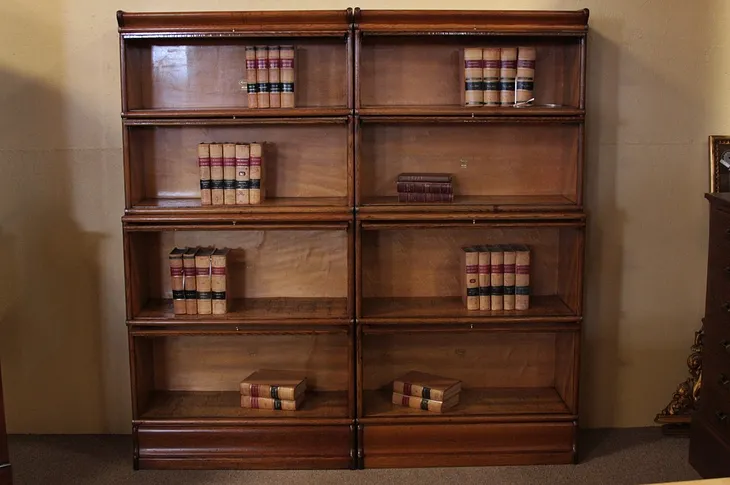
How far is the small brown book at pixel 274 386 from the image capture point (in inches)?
170

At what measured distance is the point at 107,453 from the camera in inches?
174

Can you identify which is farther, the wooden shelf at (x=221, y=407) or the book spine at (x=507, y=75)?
the wooden shelf at (x=221, y=407)

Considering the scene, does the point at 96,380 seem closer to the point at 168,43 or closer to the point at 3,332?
the point at 3,332

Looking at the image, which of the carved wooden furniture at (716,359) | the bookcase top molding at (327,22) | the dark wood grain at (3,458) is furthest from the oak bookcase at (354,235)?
the dark wood grain at (3,458)

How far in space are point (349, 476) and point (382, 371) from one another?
0.59m

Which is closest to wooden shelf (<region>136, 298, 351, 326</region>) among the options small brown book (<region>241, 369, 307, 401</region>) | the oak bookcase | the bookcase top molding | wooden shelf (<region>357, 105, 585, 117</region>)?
the oak bookcase

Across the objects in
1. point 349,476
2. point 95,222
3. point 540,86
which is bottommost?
point 349,476

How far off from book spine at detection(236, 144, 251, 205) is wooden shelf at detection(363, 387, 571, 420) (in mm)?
1115

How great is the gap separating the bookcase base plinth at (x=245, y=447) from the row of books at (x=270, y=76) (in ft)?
4.82

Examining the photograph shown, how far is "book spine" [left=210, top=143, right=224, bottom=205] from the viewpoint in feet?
13.7

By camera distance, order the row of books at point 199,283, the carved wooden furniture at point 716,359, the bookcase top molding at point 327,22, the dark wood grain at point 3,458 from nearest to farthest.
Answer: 1. the dark wood grain at point 3,458
2. the carved wooden furniture at point 716,359
3. the bookcase top molding at point 327,22
4. the row of books at point 199,283

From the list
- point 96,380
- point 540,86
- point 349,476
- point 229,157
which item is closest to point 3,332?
point 96,380

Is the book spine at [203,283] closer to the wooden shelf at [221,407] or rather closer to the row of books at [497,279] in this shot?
the wooden shelf at [221,407]

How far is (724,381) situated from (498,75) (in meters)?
1.62
